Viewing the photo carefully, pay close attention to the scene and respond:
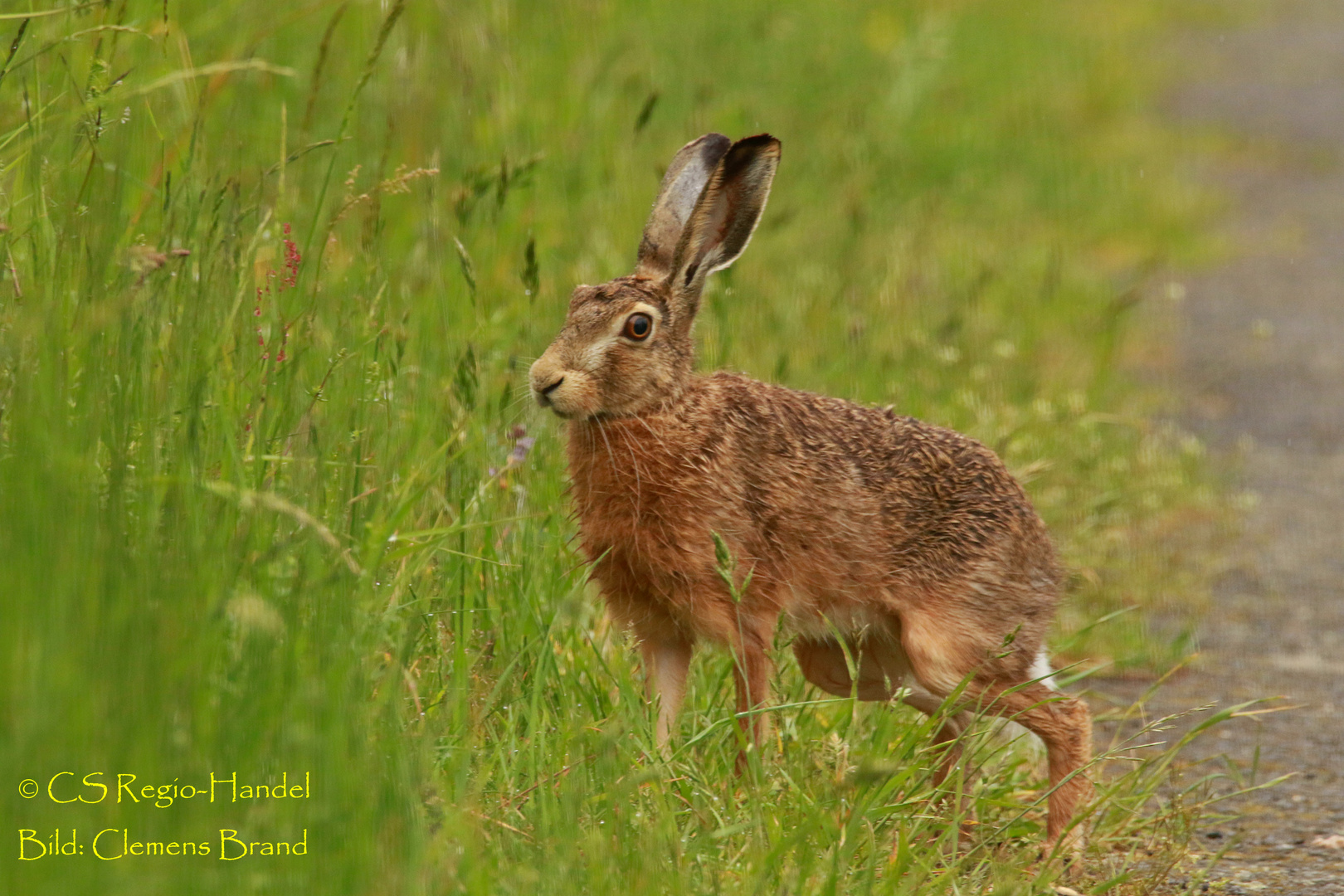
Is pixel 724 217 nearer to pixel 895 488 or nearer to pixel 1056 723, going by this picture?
pixel 895 488

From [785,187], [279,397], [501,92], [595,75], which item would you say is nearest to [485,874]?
[279,397]

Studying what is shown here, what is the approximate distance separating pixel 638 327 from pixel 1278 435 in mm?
4732

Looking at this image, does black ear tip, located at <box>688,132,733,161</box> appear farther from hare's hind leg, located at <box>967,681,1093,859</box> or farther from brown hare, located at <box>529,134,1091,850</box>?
hare's hind leg, located at <box>967,681,1093,859</box>

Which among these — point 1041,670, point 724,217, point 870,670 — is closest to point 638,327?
point 724,217

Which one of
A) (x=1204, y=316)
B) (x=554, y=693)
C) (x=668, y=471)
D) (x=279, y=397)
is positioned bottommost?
(x=1204, y=316)

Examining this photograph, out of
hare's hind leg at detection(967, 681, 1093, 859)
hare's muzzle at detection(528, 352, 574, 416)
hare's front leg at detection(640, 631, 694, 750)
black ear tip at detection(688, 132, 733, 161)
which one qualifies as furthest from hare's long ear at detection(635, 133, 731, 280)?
hare's hind leg at detection(967, 681, 1093, 859)

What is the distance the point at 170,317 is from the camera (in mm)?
3582

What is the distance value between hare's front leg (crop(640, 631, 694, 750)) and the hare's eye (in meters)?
0.72

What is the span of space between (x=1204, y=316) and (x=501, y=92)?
15.4ft

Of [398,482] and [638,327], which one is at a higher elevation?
[638,327]

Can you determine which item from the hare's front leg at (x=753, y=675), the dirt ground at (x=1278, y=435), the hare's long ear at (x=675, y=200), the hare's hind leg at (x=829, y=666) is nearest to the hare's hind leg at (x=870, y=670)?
the hare's hind leg at (x=829, y=666)

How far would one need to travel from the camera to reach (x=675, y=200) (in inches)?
175

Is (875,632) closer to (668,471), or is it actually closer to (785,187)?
(668,471)

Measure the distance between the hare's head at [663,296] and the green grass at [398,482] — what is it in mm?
243
